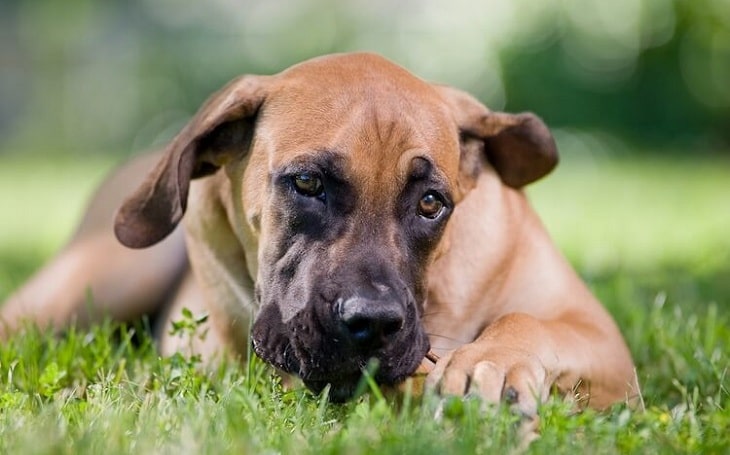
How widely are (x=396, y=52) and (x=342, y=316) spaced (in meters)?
13.8

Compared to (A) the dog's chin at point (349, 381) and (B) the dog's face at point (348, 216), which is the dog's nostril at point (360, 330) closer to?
(B) the dog's face at point (348, 216)

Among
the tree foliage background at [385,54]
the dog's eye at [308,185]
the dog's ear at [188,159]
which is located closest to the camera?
the dog's eye at [308,185]

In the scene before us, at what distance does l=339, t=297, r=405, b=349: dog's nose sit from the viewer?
3016 millimetres

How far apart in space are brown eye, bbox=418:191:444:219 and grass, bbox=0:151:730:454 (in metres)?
0.57

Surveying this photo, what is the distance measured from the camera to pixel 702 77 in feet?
50.6

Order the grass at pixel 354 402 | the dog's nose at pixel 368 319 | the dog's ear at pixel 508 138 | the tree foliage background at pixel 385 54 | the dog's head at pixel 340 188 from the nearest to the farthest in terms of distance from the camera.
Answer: the grass at pixel 354 402
the dog's nose at pixel 368 319
the dog's head at pixel 340 188
the dog's ear at pixel 508 138
the tree foliage background at pixel 385 54

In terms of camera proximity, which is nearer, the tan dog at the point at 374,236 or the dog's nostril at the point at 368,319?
the dog's nostril at the point at 368,319

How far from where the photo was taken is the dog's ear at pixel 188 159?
3.77 meters

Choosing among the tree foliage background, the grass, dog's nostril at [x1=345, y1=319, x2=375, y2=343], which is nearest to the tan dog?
dog's nostril at [x1=345, y1=319, x2=375, y2=343]

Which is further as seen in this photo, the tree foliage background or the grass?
the tree foliage background

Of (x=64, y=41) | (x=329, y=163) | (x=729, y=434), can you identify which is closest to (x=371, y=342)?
(x=329, y=163)


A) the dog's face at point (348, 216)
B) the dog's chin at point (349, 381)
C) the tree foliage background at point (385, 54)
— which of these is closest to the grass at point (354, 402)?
the dog's chin at point (349, 381)

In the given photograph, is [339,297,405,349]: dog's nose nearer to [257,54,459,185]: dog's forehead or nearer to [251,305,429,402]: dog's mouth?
[251,305,429,402]: dog's mouth

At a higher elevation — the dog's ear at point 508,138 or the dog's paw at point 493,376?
the dog's ear at point 508,138
